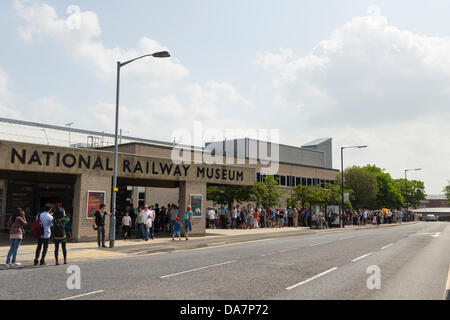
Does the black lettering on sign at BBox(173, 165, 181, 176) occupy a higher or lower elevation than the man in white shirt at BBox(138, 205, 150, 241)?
higher

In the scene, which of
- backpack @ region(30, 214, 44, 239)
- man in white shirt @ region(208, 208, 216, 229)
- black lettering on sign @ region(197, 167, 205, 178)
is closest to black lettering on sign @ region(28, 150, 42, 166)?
backpack @ region(30, 214, 44, 239)

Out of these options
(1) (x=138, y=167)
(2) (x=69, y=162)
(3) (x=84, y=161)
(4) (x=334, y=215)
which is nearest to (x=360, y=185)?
(4) (x=334, y=215)

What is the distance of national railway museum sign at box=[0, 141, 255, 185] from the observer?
16.2 m

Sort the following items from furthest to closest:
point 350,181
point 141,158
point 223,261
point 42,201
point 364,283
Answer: point 350,181 → point 42,201 → point 141,158 → point 223,261 → point 364,283

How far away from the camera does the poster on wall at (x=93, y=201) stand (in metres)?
18.3

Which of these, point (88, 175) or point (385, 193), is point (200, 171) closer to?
point (88, 175)

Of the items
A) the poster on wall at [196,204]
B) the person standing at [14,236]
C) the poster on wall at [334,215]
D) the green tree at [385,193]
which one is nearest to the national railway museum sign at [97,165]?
the poster on wall at [196,204]

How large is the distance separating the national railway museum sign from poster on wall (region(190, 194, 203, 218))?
1037mm

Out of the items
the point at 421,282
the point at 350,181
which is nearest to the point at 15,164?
the point at 421,282

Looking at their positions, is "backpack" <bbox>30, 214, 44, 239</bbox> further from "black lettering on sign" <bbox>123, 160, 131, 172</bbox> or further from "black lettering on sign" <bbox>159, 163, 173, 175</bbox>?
"black lettering on sign" <bbox>159, 163, 173, 175</bbox>

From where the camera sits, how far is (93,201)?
60.7 feet

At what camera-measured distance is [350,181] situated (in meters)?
61.8
